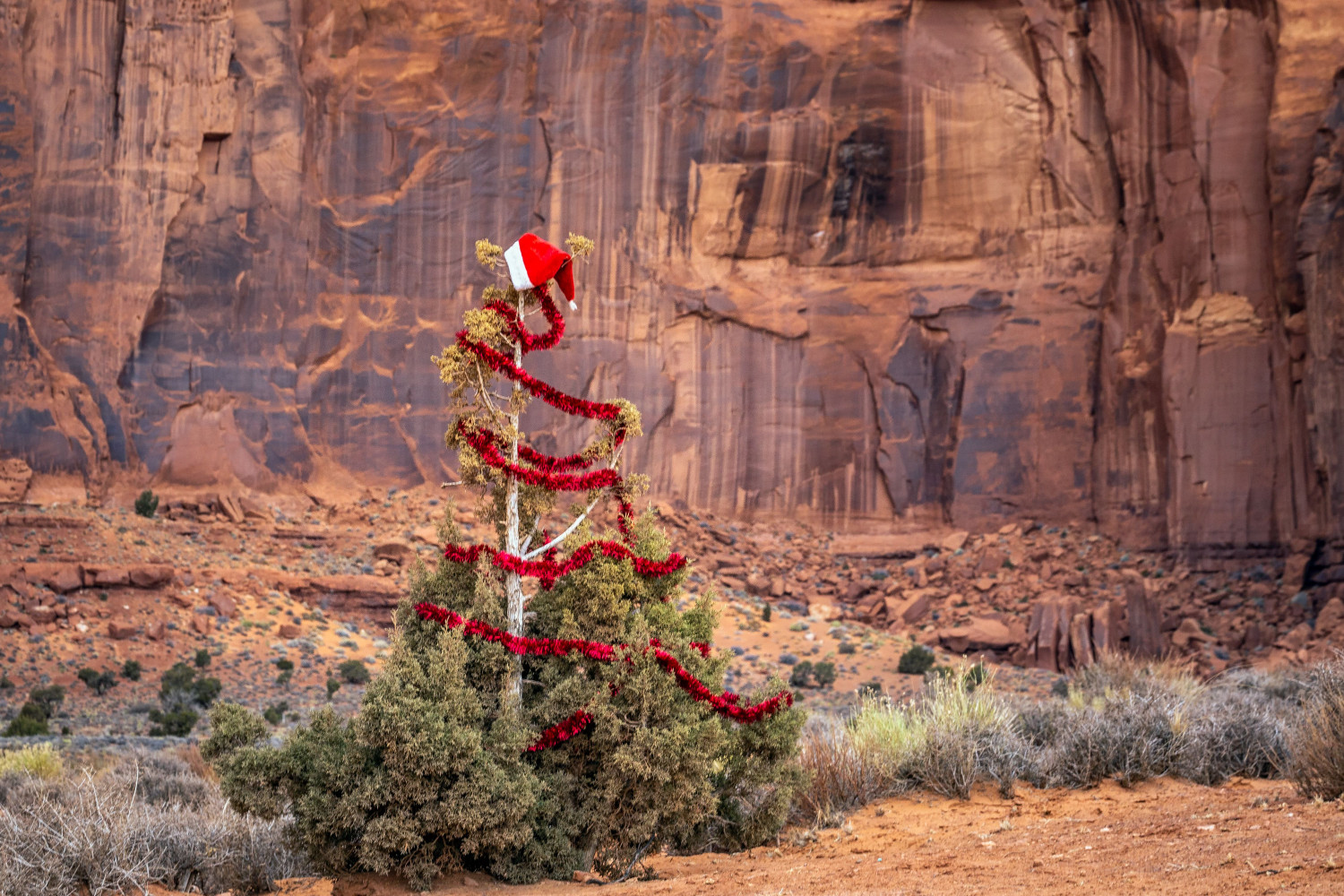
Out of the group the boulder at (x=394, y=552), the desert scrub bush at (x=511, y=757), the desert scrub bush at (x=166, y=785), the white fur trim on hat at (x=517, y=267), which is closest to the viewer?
the desert scrub bush at (x=511, y=757)

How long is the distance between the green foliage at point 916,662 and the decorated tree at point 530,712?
16.0 m

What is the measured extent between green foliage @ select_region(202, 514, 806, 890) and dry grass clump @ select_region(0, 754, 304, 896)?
2.40 feet

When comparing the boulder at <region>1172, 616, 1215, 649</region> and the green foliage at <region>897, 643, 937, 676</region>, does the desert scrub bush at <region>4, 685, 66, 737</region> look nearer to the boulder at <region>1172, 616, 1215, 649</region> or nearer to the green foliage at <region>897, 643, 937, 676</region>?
the green foliage at <region>897, 643, 937, 676</region>

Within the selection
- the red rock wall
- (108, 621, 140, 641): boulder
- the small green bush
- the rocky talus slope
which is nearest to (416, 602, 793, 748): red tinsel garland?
the small green bush

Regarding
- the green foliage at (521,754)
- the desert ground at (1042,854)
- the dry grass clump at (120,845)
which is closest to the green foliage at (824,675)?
the desert ground at (1042,854)

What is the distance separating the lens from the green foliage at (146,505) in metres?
28.0

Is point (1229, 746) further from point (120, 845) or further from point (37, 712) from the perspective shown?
point (37, 712)

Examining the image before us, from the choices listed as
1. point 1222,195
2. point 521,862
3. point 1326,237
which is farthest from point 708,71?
point 521,862

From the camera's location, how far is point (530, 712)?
7.68 metres

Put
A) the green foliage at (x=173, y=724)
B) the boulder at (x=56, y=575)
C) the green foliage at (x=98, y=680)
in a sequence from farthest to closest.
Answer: the boulder at (x=56, y=575), the green foliage at (x=98, y=680), the green foliage at (x=173, y=724)

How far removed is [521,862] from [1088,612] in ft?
64.5

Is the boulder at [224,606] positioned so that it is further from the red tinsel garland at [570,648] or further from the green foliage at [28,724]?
the red tinsel garland at [570,648]

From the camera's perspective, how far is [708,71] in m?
32.5

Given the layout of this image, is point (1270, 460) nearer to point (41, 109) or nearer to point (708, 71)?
point (708, 71)
